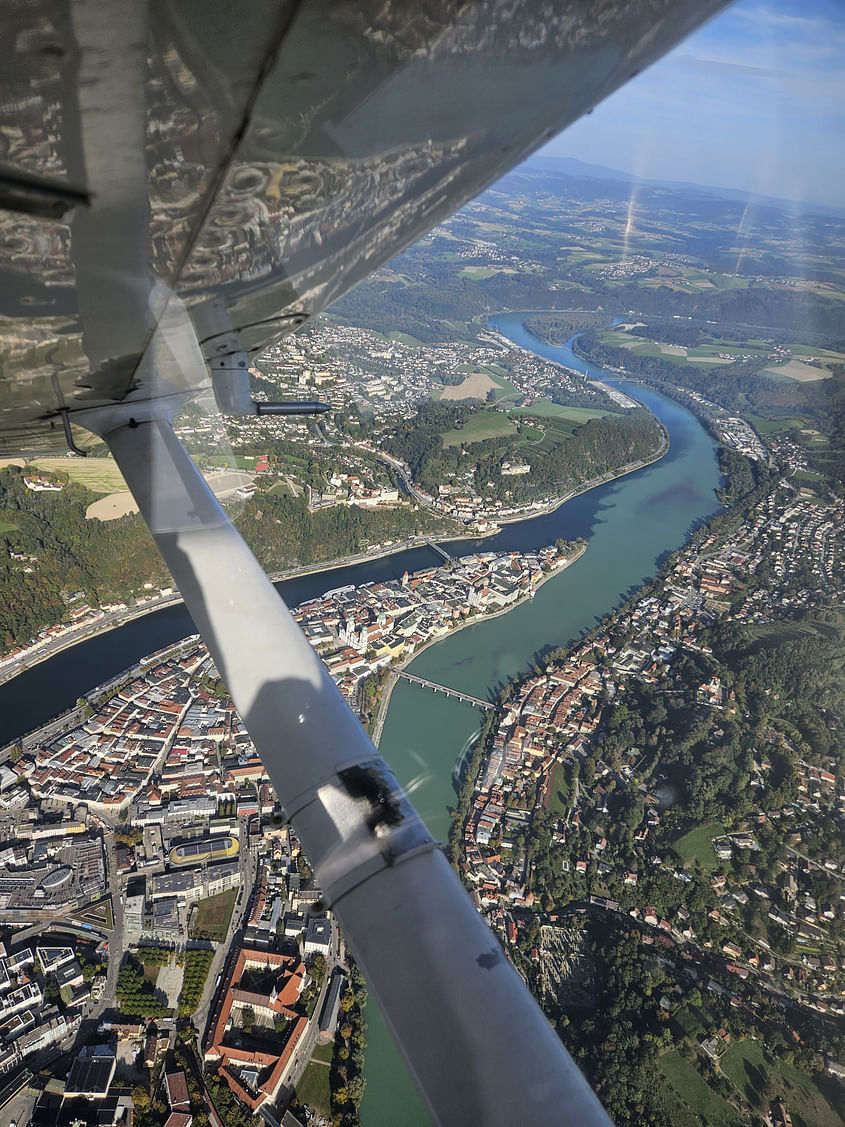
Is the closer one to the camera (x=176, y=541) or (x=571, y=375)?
(x=176, y=541)

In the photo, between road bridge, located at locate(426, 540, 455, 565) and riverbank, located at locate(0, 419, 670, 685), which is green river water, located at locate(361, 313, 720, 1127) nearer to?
riverbank, located at locate(0, 419, 670, 685)

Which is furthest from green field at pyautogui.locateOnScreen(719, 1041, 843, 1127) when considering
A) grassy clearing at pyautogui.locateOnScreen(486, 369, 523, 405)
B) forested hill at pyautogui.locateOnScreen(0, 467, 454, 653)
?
grassy clearing at pyautogui.locateOnScreen(486, 369, 523, 405)

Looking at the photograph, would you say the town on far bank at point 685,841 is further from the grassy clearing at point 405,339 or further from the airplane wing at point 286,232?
the grassy clearing at point 405,339

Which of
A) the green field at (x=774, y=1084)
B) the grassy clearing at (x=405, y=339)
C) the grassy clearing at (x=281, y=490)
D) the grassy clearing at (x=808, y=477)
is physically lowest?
the green field at (x=774, y=1084)

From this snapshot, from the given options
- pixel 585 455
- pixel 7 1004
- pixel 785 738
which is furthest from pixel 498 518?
pixel 7 1004

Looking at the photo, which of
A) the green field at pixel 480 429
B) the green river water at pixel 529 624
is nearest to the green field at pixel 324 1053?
the green river water at pixel 529 624

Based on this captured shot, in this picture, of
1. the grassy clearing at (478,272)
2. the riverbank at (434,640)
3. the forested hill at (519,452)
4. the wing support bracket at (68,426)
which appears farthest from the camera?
the grassy clearing at (478,272)

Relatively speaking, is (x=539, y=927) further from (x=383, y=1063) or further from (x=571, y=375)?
(x=571, y=375)

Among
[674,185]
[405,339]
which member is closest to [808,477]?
[405,339]
